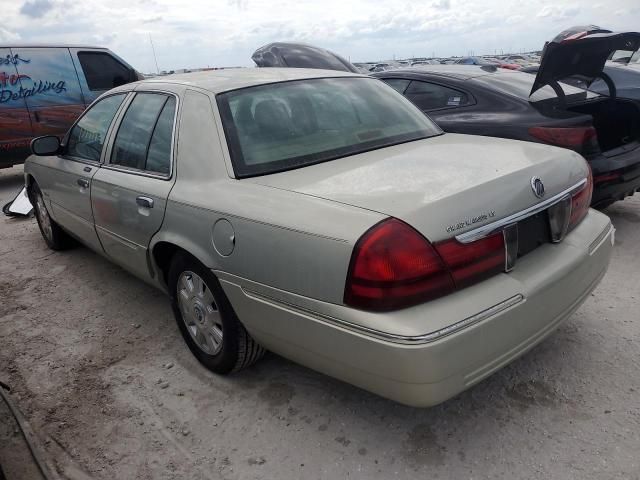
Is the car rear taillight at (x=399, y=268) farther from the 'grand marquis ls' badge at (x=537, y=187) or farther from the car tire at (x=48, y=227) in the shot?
the car tire at (x=48, y=227)

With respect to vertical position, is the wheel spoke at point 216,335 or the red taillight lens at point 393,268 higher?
the red taillight lens at point 393,268

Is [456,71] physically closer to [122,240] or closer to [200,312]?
[122,240]

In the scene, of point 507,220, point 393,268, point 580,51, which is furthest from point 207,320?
point 580,51

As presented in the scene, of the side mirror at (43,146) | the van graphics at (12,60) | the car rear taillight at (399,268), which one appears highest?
the van graphics at (12,60)

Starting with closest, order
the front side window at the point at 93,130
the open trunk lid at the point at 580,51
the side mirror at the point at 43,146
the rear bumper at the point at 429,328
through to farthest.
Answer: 1. the rear bumper at the point at 429,328
2. the front side window at the point at 93,130
3. the open trunk lid at the point at 580,51
4. the side mirror at the point at 43,146

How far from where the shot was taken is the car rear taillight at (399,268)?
1.86 m

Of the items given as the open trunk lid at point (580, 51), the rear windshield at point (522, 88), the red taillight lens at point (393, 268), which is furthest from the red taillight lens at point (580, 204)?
the rear windshield at point (522, 88)

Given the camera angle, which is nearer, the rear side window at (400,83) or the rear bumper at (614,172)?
the rear bumper at (614,172)

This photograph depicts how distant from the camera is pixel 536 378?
2596mm

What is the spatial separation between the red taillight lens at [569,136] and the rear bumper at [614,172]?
17 centimetres

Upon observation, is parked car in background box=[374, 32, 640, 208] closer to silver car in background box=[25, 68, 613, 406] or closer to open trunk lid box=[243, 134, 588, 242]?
silver car in background box=[25, 68, 613, 406]

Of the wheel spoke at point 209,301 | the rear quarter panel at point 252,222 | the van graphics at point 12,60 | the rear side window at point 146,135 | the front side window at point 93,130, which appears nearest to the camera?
the rear quarter panel at point 252,222

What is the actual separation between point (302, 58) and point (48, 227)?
3.57 m

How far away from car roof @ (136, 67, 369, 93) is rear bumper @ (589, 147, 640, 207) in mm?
2047
